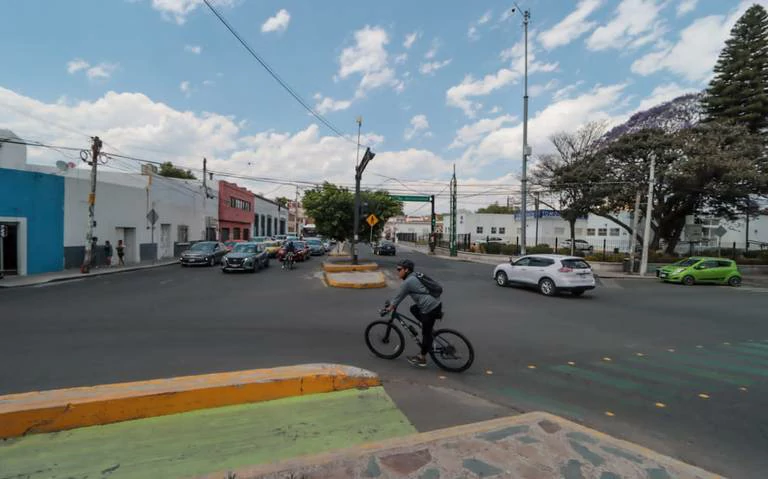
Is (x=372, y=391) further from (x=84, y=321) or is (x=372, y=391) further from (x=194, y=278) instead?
(x=194, y=278)

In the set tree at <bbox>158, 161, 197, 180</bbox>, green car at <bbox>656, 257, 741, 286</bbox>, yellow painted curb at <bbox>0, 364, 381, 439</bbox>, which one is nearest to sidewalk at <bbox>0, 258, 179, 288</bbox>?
yellow painted curb at <bbox>0, 364, 381, 439</bbox>

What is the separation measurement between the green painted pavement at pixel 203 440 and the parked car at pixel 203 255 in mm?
19908

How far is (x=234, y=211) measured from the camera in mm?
43781

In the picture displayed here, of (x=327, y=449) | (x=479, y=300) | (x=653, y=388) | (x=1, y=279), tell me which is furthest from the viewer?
(x=1, y=279)

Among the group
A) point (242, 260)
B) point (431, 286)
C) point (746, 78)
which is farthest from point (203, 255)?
point (746, 78)

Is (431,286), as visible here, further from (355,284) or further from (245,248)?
(245,248)

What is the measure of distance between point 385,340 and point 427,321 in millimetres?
930

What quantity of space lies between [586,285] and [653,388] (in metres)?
9.04

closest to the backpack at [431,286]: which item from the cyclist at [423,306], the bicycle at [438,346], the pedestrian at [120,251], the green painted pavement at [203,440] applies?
the cyclist at [423,306]

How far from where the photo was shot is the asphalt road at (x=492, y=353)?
13.1ft

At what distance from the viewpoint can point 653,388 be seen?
487cm

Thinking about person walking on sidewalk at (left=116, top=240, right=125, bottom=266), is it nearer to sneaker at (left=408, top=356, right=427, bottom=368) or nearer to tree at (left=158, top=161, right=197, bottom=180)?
sneaker at (left=408, top=356, right=427, bottom=368)

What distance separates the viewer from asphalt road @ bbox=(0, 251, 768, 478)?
399 cm

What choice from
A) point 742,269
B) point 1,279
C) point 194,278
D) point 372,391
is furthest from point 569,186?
point 1,279
